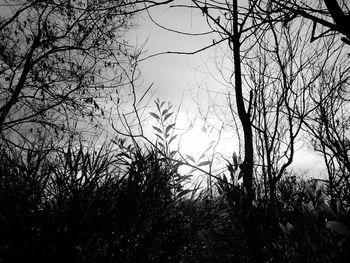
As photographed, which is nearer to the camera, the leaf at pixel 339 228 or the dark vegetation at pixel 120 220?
the leaf at pixel 339 228

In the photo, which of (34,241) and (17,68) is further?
(17,68)

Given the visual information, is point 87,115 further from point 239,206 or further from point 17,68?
point 239,206

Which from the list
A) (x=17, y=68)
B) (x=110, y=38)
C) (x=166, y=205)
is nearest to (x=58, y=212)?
(x=166, y=205)

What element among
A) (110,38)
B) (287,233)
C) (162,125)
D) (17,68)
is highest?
(110,38)

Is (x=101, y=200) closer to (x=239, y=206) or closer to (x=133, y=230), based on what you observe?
(x=133, y=230)

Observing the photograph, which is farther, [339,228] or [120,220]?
[120,220]

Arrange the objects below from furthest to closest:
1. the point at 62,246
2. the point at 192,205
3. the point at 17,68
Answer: the point at 17,68 < the point at 192,205 < the point at 62,246

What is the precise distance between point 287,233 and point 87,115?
8165 millimetres

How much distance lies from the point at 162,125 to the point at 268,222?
1.79m

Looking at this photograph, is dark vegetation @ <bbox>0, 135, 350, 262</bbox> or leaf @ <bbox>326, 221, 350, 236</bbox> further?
dark vegetation @ <bbox>0, 135, 350, 262</bbox>

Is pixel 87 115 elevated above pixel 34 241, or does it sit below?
above

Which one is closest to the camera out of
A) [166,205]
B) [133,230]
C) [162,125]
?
[133,230]

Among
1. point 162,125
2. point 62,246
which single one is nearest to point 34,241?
point 62,246

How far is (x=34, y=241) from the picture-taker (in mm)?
1560
